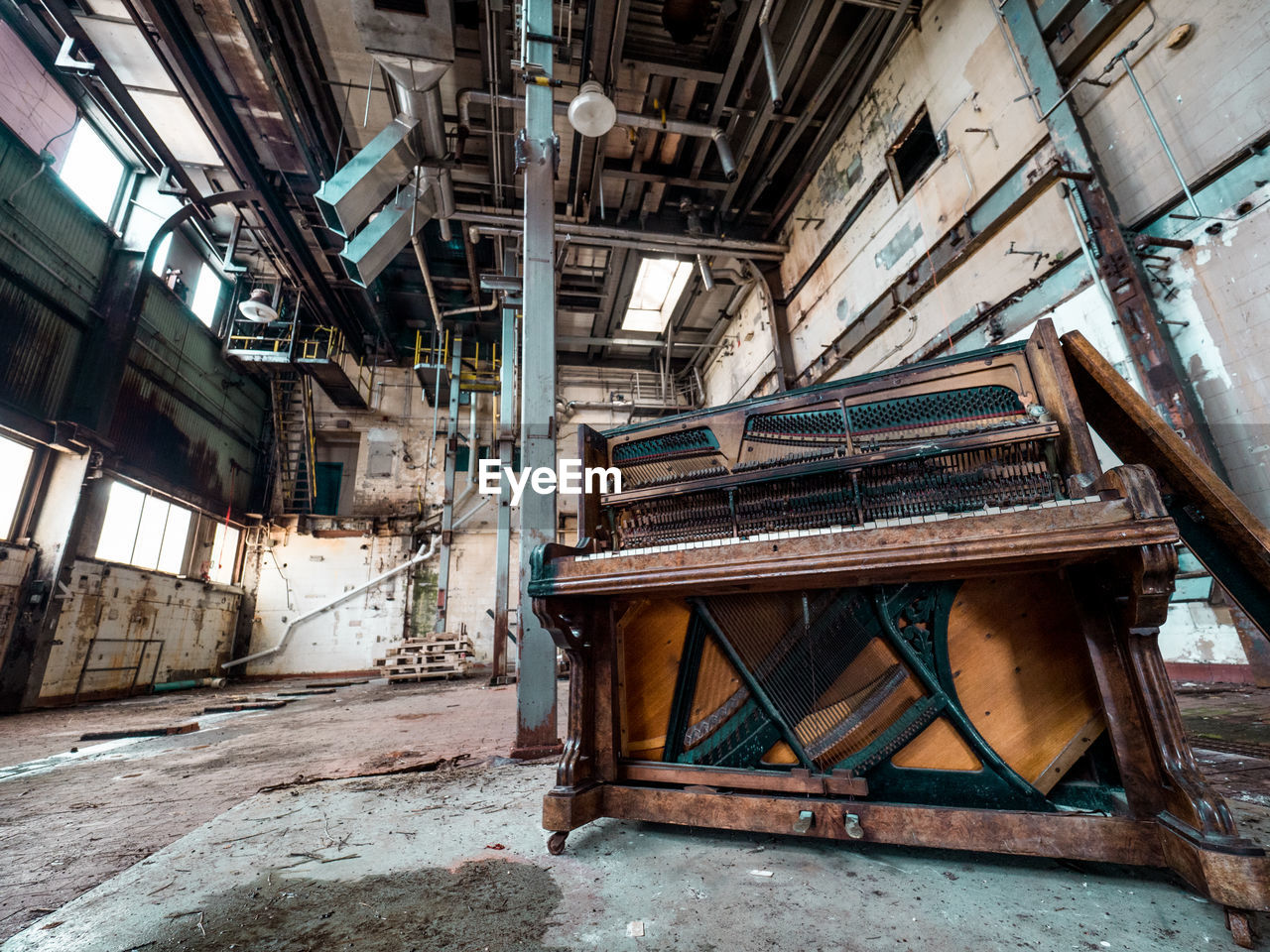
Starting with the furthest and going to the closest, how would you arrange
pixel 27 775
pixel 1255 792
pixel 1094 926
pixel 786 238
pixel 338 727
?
pixel 786 238 < pixel 338 727 < pixel 27 775 < pixel 1255 792 < pixel 1094 926

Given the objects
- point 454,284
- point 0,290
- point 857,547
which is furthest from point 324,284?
Result: point 857,547

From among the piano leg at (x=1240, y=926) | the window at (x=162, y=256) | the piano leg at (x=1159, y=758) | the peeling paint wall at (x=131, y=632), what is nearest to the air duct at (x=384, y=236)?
the window at (x=162, y=256)

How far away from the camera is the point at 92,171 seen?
803cm

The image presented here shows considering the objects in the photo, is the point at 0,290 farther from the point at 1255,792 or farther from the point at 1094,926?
the point at 1255,792

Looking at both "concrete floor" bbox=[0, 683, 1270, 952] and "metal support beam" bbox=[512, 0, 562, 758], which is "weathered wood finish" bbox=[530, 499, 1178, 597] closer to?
"concrete floor" bbox=[0, 683, 1270, 952]

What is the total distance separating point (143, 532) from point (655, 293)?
10.4 metres

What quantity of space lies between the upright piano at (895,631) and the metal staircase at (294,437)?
1271 centimetres

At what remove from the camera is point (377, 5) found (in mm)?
5180

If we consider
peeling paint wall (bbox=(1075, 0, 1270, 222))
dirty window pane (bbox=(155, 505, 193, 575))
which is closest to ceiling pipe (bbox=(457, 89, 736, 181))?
peeling paint wall (bbox=(1075, 0, 1270, 222))

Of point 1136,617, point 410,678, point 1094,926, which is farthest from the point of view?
→ point 410,678

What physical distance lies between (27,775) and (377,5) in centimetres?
701

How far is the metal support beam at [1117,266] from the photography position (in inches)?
139

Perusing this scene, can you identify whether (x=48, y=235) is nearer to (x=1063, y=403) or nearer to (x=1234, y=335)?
(x=1063, y=403)

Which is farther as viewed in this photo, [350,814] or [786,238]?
[786,238]
